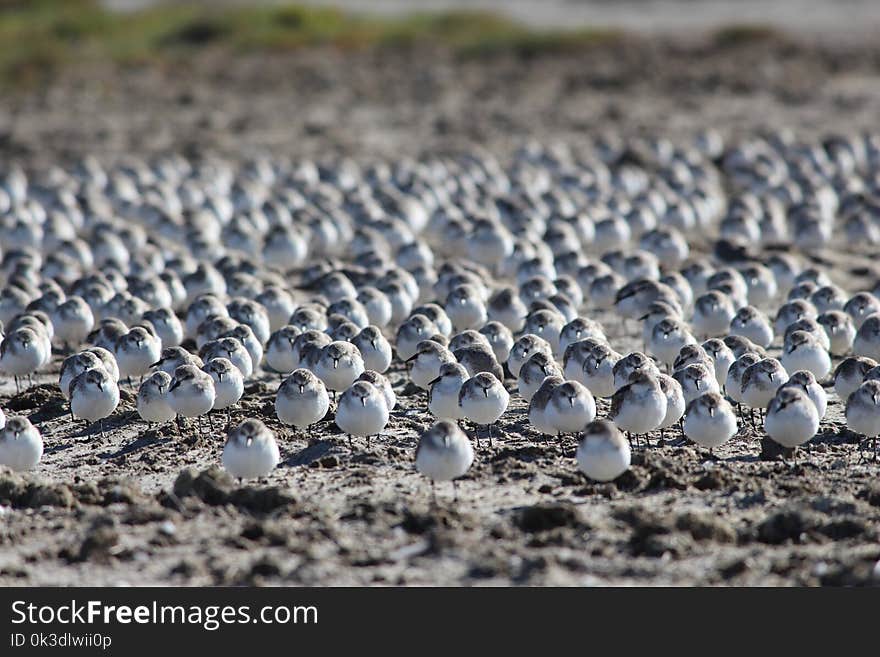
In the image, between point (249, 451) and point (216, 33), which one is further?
point (216, 33)

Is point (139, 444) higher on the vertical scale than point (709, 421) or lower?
higher

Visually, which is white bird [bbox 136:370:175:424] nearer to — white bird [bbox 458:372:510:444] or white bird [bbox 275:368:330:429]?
white bird [bbox 275:368:330:429]

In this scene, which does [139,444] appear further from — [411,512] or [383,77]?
[383,77]

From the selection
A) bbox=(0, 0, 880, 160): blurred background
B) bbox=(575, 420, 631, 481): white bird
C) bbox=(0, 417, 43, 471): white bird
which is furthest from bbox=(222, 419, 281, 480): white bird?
bbox=(0, 0, 880, 160): blurred background

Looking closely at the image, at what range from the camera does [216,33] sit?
4297 centimetres

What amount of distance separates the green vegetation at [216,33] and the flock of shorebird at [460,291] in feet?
36.8

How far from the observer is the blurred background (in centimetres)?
3391

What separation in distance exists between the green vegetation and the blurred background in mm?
77

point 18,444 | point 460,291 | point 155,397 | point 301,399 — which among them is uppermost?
point 460,291

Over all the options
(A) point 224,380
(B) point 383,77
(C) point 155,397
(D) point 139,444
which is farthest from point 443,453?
(B) point 383,77

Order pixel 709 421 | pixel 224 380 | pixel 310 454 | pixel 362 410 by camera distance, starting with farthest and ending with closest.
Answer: pixel 224 380
pixel 310 454
pixel 362 410
pixel 709 421

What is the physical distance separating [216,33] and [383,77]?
7.03 m

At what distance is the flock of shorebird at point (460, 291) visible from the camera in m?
13.5

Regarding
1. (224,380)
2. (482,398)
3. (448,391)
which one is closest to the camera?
(482,398)
